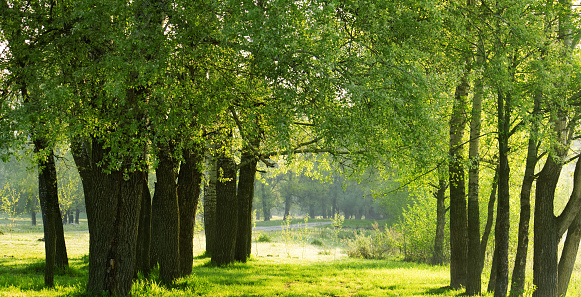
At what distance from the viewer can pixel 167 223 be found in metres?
10.2

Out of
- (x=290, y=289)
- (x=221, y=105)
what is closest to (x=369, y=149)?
(x=221, y=105)

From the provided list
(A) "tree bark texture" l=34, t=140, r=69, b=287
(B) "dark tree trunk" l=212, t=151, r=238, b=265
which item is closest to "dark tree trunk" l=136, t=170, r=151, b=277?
(A) "tree bark texture" l=34, t=140, r=69, b=287

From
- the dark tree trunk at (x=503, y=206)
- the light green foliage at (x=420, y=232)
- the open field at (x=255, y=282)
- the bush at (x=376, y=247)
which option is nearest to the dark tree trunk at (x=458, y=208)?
the open field at (x=255, y=282)

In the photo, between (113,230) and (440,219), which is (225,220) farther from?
(440,219)

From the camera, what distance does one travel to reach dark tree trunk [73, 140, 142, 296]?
8.37 meters

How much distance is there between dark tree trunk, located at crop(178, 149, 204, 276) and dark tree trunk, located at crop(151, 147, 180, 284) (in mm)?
740

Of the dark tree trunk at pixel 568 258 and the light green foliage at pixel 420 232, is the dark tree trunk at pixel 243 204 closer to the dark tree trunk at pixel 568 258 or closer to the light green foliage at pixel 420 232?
the dark tree trunk at pixel 568 258

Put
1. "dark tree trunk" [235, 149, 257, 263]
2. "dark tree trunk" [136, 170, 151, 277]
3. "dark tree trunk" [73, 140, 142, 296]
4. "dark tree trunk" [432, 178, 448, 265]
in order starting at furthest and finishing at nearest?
"dark tree trunk" [432, 178, 448, 265]
"dark tree trunk" [235, 149, 257, 263]
"dark tree trunk" [136, 170, 151, 277]
"dark tree trunk" [73, 140, 142, 296]

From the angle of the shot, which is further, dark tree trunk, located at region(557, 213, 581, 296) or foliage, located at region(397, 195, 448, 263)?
foliage, located at region(397, 195, 448, 263)

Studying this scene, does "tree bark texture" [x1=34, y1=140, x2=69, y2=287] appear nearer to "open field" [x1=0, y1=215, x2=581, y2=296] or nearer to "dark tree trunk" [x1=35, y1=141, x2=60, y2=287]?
"dark tree trunk" [x1=35, y1=141, x2=60, y2=287]

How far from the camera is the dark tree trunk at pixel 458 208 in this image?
37.8ft

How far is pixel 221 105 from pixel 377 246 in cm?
2064

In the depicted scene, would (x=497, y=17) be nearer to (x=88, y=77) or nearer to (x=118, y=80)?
(x=118, y=80)

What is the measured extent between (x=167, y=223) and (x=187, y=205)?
122 cm
